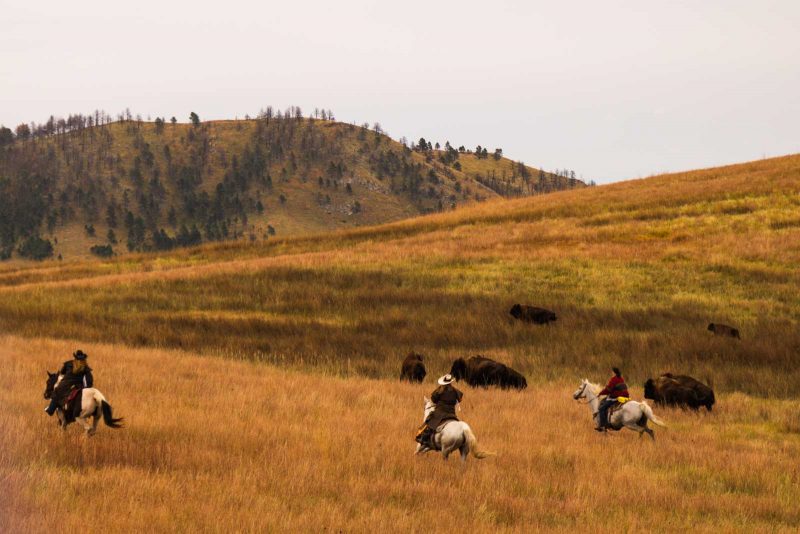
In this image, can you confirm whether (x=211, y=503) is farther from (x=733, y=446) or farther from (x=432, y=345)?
(x=432, y=345)

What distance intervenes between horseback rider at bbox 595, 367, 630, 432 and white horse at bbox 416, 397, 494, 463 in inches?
158

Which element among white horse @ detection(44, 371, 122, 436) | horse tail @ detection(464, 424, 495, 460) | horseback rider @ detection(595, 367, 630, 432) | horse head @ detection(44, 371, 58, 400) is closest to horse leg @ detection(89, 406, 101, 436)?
white horse @ detection(44, 371, 122, 436)

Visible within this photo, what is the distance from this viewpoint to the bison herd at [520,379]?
16453 millimetres

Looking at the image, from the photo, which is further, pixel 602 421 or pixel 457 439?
pixel 602 421

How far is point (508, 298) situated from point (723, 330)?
8858 millimetres

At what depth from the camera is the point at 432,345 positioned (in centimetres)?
2531

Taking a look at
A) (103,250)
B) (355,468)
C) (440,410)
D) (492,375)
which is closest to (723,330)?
(492,375)

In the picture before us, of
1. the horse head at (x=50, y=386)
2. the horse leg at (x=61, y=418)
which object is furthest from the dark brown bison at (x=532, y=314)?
the horse leg at (x=61, y=418)

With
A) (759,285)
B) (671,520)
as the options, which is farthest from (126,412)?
(759,285)

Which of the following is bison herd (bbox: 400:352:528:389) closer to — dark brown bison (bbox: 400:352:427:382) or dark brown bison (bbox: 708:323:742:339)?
dark brown bison (bbox: 400:352:427:382)

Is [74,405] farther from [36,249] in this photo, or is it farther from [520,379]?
[36,249]

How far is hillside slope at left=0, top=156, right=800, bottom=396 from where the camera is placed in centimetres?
2327

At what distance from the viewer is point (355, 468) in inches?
382

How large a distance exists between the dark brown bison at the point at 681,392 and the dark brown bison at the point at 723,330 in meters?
8.05
